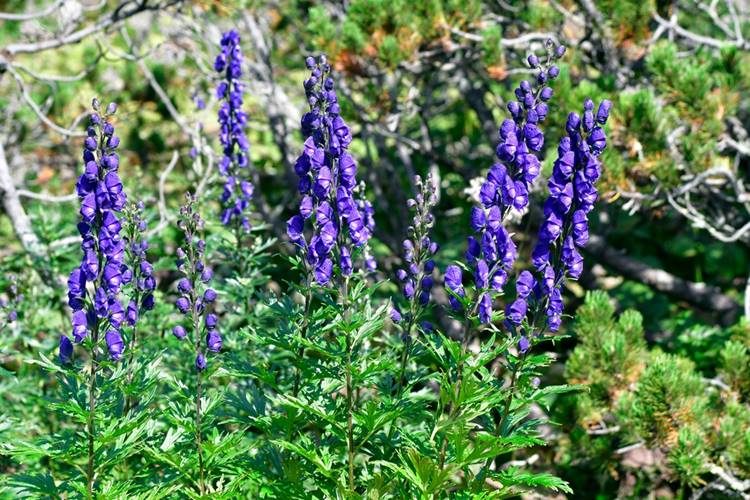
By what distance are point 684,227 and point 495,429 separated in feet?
15.7

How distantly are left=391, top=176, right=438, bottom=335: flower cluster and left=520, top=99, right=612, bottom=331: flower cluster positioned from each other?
0.38 meters

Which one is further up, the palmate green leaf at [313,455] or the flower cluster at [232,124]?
the flower cluster at [232,124]

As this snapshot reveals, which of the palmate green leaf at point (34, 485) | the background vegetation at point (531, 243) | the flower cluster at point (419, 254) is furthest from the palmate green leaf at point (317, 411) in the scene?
the palmate green leaf at point (34, 485)

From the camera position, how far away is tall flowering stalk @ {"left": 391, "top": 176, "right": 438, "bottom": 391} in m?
3.16

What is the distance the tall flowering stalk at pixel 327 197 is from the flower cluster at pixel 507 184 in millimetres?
451

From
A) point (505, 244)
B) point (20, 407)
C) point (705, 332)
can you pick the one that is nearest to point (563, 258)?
point (505, 244)

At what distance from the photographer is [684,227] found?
7289 mm

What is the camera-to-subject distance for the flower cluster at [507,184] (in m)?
3.03

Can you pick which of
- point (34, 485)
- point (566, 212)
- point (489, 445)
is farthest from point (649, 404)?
point (34, 485)

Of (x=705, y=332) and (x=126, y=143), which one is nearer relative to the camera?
(x=705, y=332)

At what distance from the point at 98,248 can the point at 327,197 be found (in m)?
0.92

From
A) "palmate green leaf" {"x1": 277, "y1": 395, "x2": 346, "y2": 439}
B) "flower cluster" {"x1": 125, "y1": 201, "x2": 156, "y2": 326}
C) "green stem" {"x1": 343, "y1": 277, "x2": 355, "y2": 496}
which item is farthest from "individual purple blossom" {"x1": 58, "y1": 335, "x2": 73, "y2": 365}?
"green stem" {"x1": 343, "y1": 277, "x2": 355, "y2": 496}

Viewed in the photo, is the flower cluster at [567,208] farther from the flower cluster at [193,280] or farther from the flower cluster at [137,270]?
the flower cluster at [137,270]

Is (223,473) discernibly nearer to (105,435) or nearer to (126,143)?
(105,435)
